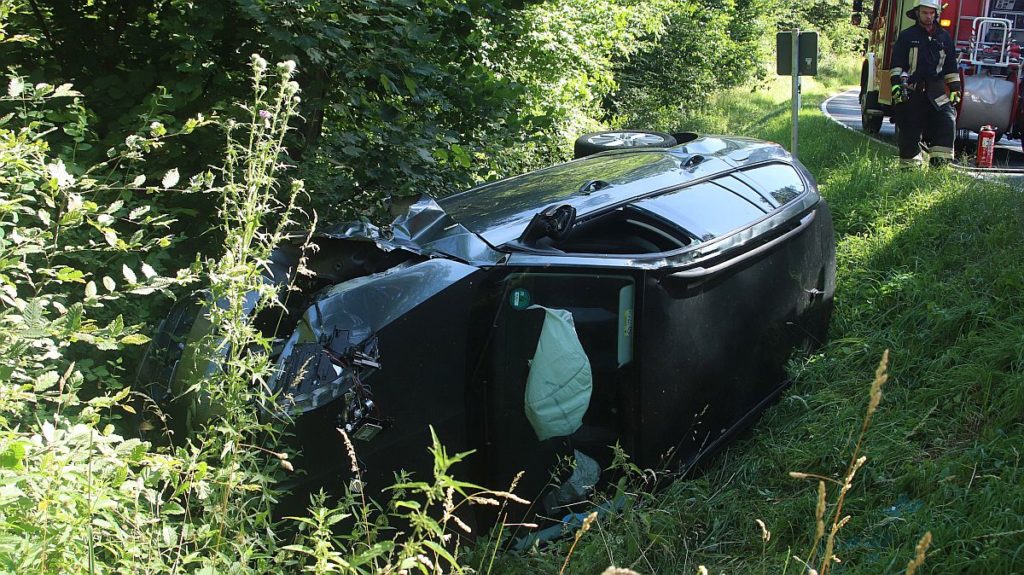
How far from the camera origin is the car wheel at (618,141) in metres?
6.14

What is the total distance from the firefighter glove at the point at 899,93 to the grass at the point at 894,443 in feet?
9.18

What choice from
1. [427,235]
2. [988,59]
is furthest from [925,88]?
[427,235]

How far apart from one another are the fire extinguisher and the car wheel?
6348 mm

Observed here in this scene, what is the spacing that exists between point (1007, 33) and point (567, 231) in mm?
11240

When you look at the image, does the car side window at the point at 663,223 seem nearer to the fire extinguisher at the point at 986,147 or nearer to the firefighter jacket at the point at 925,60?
the firefighter jacket at the point at 925,60

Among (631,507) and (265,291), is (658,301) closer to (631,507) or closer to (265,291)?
(631,507)

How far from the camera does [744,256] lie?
3.84 metres

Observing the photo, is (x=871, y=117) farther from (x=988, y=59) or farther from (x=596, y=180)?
(x=596, y=180)

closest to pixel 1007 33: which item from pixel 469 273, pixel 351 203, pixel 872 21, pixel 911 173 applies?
pixel 872 21

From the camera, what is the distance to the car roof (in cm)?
367

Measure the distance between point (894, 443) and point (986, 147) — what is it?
8.31 m

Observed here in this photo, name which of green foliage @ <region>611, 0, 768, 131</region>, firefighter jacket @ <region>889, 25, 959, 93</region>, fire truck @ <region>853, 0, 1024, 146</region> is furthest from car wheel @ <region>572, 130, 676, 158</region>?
green foliage @ <region>611, 0, 768, 131</region>

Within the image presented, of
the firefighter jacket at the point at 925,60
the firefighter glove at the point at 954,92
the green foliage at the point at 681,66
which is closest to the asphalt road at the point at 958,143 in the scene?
the firefighter glove at the point at 954,92

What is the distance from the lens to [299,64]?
14.9 feet
